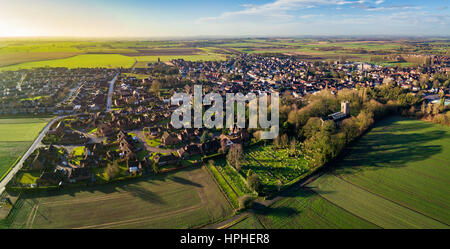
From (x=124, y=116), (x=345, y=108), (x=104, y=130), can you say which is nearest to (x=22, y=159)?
(x=104, y=130)

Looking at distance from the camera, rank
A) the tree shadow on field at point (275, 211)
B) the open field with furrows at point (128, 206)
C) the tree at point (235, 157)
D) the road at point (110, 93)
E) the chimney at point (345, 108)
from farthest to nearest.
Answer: the road at point (110, 93), the chimney at point (345, 108), the tree at point (235, 157), the tree shadow on field at point (275, 211), the open field with furrows at point (128, 206)

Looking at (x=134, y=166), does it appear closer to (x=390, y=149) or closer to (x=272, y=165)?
(x=272, y=165)

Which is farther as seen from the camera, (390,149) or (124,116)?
(124,116)

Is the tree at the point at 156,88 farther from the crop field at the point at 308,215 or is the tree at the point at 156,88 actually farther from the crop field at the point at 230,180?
the crop field at the point at 308,215

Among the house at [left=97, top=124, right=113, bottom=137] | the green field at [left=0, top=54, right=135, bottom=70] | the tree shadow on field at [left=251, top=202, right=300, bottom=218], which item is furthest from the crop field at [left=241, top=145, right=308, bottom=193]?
the green field at [left=0, top=54, right=135, bottom=70]

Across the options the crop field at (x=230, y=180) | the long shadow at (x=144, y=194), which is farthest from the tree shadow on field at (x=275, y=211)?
the long shadow at (x=144, y=194)

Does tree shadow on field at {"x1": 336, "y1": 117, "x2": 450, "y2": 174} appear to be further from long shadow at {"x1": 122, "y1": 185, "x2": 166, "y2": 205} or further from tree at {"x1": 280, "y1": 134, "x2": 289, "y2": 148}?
long shadow at {"x1": 122, "y1": 185, "x2": 166, "y2": 205}
